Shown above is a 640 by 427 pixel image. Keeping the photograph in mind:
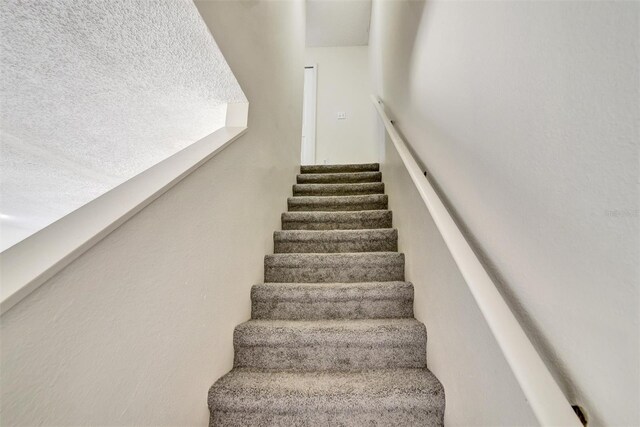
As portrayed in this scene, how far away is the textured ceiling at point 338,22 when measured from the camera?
4.02 m

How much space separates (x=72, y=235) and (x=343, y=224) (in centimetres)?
190

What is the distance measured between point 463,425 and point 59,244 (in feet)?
3.86

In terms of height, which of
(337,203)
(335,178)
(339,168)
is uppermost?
(339,168)

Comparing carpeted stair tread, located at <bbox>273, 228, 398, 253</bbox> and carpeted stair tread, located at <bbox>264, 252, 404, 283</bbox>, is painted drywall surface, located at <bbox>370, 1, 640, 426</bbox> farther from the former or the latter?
carpeted stair tread, located at <bbox>273, 228, 398, 253</bbox>

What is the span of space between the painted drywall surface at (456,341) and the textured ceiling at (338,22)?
342 cm

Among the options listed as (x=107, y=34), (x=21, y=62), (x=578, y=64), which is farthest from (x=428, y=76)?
(x=21, y=62)

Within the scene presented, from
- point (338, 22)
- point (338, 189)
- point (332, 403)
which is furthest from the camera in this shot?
point (338, 22)

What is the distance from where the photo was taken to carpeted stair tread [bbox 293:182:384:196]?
2.85 metres

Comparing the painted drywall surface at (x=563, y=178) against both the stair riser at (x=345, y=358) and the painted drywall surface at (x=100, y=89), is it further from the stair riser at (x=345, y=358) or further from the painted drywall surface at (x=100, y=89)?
the painted drywall surface at (x=100, y=89)

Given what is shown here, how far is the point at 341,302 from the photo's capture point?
163cm

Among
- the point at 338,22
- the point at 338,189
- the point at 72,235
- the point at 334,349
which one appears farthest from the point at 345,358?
the point at 338,22

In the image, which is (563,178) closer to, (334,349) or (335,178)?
(334,349)

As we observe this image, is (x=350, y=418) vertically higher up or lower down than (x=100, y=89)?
lower down

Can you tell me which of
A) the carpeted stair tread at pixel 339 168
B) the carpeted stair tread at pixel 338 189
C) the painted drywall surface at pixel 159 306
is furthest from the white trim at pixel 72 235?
the carpeted stair tread at pixel 339 168
